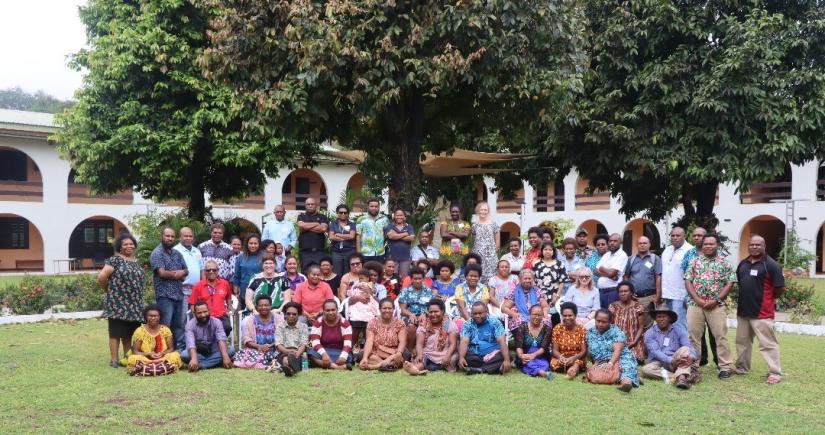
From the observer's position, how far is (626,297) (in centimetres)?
781

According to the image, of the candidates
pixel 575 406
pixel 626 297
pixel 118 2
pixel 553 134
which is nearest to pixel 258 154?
pixel 118 2

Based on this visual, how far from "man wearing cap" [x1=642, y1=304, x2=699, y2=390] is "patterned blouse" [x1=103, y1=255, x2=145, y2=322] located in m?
5.47

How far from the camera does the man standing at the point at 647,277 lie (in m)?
8.15

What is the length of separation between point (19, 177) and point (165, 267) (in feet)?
67.6

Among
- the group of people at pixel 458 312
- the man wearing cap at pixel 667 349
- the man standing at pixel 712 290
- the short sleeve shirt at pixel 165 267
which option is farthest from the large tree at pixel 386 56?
the man wearing cap at pixel 667 349

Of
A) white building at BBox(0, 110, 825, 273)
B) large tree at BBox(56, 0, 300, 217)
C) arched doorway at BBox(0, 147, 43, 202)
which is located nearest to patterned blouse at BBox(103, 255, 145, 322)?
large tree at BBox(56, 0, 300, 217)

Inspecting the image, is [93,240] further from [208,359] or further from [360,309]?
[360,309]

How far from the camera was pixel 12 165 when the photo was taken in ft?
81.6

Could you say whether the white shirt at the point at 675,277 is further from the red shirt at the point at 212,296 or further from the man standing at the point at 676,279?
the red shirt at the point at 212,296

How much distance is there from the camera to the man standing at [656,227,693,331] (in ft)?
25.7

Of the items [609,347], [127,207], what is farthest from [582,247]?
[127,207]

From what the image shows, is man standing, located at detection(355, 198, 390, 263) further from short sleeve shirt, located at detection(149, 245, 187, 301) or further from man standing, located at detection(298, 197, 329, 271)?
short sleeve shirt, located at detection(149, 245, 187, 301)

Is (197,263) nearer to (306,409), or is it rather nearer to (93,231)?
(306,409)

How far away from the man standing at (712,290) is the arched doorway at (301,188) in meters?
22.4
